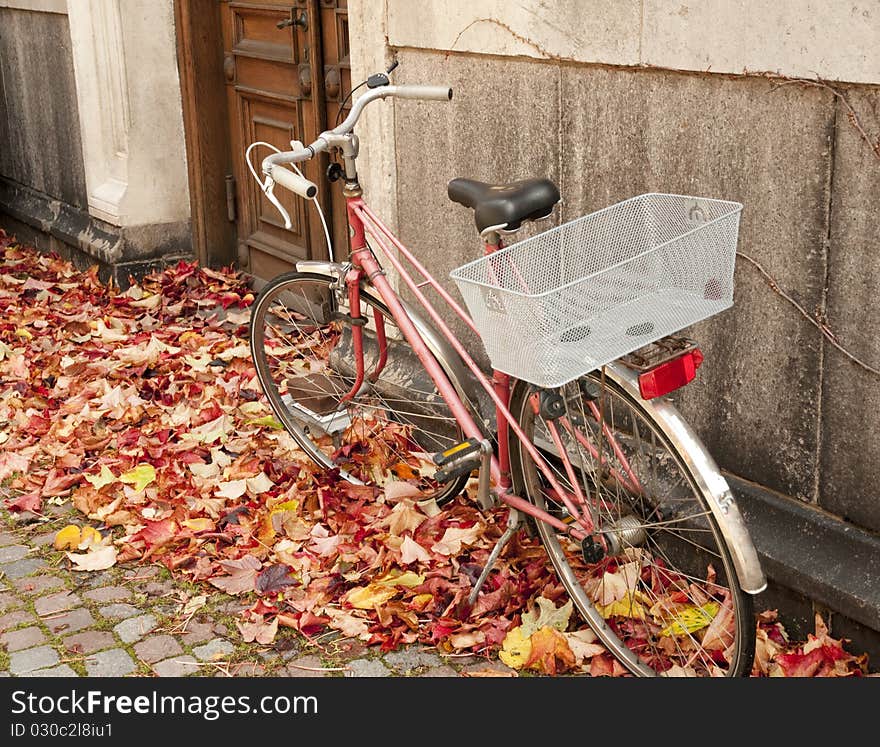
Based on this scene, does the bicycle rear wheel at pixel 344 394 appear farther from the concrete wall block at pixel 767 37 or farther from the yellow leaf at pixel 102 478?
the concrete wall block at pixel 767 37

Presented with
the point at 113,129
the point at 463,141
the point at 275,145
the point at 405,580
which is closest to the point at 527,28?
the point at 463,141

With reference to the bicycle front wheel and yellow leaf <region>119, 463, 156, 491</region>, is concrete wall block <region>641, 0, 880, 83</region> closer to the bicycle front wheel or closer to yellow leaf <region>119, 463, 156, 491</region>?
the bicycle front wheel

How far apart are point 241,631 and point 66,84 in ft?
17.1

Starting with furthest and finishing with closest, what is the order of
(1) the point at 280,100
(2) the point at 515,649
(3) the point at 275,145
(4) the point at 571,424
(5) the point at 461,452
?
(3) the point at 275,145 → (1) the point at 280,100 → (5) the point at 461,452 → (2) the point at 515,649 → (4) the point at 571,424

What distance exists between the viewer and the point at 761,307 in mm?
3324

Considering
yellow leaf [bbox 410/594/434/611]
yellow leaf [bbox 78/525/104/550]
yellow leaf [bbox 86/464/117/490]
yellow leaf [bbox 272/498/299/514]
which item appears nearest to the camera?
yellow leaf [bbox 410/594/434/611]

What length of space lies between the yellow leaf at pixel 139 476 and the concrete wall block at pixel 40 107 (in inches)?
147

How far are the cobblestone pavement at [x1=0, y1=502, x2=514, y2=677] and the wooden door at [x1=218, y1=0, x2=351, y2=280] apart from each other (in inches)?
97.1

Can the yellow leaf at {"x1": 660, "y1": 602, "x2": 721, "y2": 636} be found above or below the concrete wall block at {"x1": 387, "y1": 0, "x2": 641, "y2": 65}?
below

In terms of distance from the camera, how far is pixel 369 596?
142 inches

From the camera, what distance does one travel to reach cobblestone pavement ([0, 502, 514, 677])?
3.33 metres

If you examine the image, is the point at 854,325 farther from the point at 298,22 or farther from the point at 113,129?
the point at 113,129

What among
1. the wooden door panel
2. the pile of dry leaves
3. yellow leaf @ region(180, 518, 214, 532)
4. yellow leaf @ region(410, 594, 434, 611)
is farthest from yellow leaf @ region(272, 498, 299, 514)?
the wooden door panel

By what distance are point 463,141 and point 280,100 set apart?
6.89 ft
